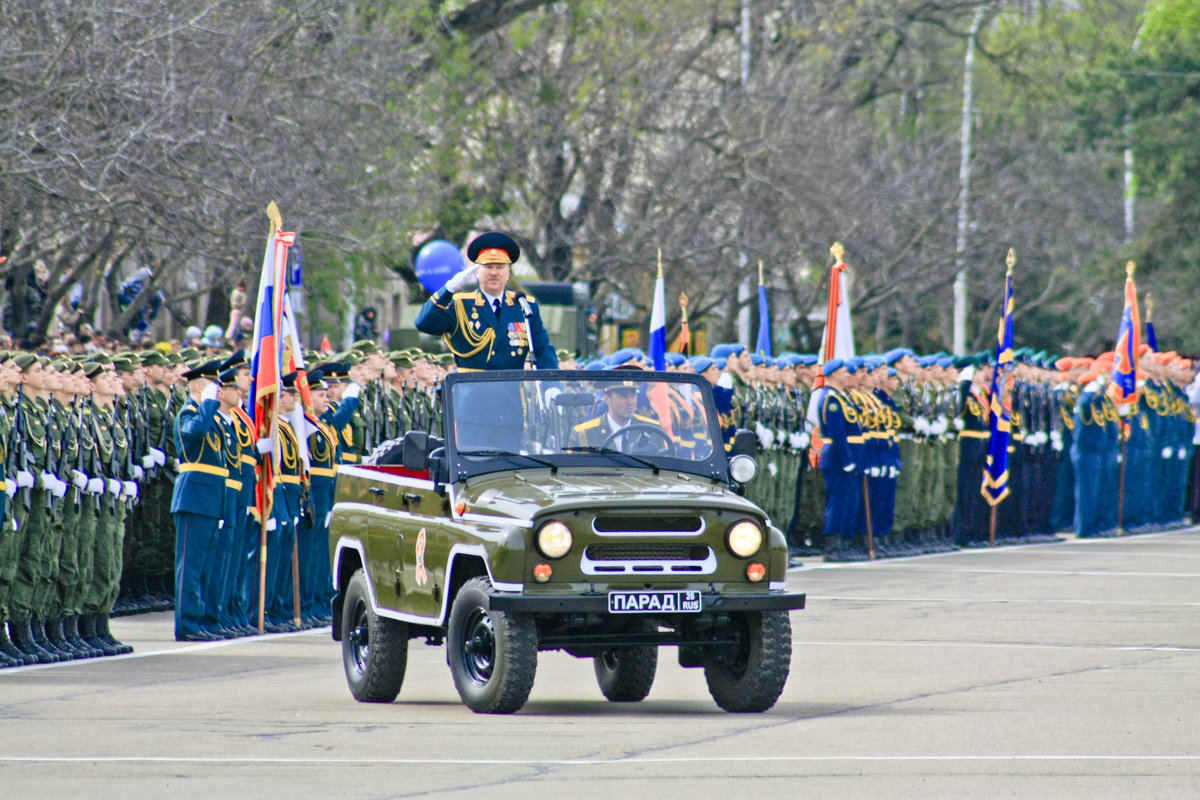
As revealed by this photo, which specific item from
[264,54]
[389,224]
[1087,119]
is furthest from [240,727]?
[1087,119]

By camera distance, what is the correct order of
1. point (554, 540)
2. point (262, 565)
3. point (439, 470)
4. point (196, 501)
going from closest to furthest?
1. point (554, 540)
2. point (439, 470)
3. point (196, 501)
4. point (262, 565)

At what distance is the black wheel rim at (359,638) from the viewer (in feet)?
37.6

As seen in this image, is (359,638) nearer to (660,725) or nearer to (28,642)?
(660,725)

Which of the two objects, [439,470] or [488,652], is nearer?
[488,652]

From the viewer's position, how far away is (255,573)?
620 inches

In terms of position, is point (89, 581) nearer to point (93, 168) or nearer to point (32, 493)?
point (32, 493)

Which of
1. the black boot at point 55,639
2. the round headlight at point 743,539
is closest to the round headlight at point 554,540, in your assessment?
the round headlight at point 743,539

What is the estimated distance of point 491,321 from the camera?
490 inches

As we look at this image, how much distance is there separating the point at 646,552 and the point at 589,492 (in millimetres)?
383

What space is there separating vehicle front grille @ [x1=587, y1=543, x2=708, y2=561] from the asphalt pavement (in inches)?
30.9

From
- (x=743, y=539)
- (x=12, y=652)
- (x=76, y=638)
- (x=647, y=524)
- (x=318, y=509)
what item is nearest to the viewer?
(x=647, y=524)

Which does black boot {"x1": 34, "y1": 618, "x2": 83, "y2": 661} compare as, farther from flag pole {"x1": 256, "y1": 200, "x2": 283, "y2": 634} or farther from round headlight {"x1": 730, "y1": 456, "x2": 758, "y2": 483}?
round headlight {"x1": 730, "y1": 456, "x2": 758, "y2": 483}

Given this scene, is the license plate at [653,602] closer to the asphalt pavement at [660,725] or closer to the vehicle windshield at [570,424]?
the asphalt pavement at [660,725]

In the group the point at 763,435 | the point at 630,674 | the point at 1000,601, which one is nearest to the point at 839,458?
the point at 763,435
